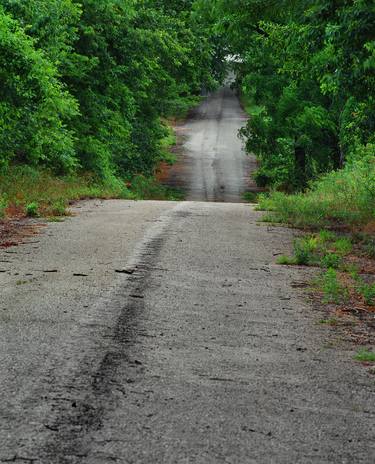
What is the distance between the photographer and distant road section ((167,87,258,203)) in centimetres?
4089

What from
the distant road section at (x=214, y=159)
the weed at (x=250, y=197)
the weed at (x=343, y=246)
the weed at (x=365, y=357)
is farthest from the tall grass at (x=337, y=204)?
the distant road section at (x=214, y=159)

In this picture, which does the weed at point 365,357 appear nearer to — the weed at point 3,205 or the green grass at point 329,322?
the green grass at point 329,322

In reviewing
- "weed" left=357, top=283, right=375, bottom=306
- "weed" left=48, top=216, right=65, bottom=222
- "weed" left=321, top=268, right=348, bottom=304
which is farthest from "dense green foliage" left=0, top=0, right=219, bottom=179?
"weed" left=357, top=283, right=375, bottom=306

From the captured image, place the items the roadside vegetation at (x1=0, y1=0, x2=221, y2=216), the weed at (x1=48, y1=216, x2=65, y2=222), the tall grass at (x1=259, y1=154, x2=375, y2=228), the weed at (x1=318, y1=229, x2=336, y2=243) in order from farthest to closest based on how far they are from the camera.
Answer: the roadside vegetation at (x1=0, y1=0, x2=221, y2=216)
the tall grass at (x1=259, y1=154, x2=375, y2=228)
the weed at (x1=48, y1=216, x2=65, y2=222)
the weed at (x1=318, y1=229, x2=336, y2=243)

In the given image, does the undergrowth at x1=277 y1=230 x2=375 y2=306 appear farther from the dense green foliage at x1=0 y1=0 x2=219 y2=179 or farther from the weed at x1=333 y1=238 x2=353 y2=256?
the dense green foliage at x1=0 y1=0 x2=219 y2=179

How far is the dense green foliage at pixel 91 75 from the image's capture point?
17578 millimetres

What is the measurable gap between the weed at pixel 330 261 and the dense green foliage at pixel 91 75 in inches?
357

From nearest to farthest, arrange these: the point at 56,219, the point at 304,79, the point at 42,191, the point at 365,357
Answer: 1. the point at 365,357
2. the point at 56,219
3. the point at 304,79
4. the point at 42,191

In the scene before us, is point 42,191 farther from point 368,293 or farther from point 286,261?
point 368,293

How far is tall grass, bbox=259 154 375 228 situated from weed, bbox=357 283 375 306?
22.0 ft

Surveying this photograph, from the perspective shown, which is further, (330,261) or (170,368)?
(330,261)

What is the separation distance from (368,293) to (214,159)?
44224mm

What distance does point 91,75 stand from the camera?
2733 centimetres

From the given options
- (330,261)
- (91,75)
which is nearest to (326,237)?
(330,261)
